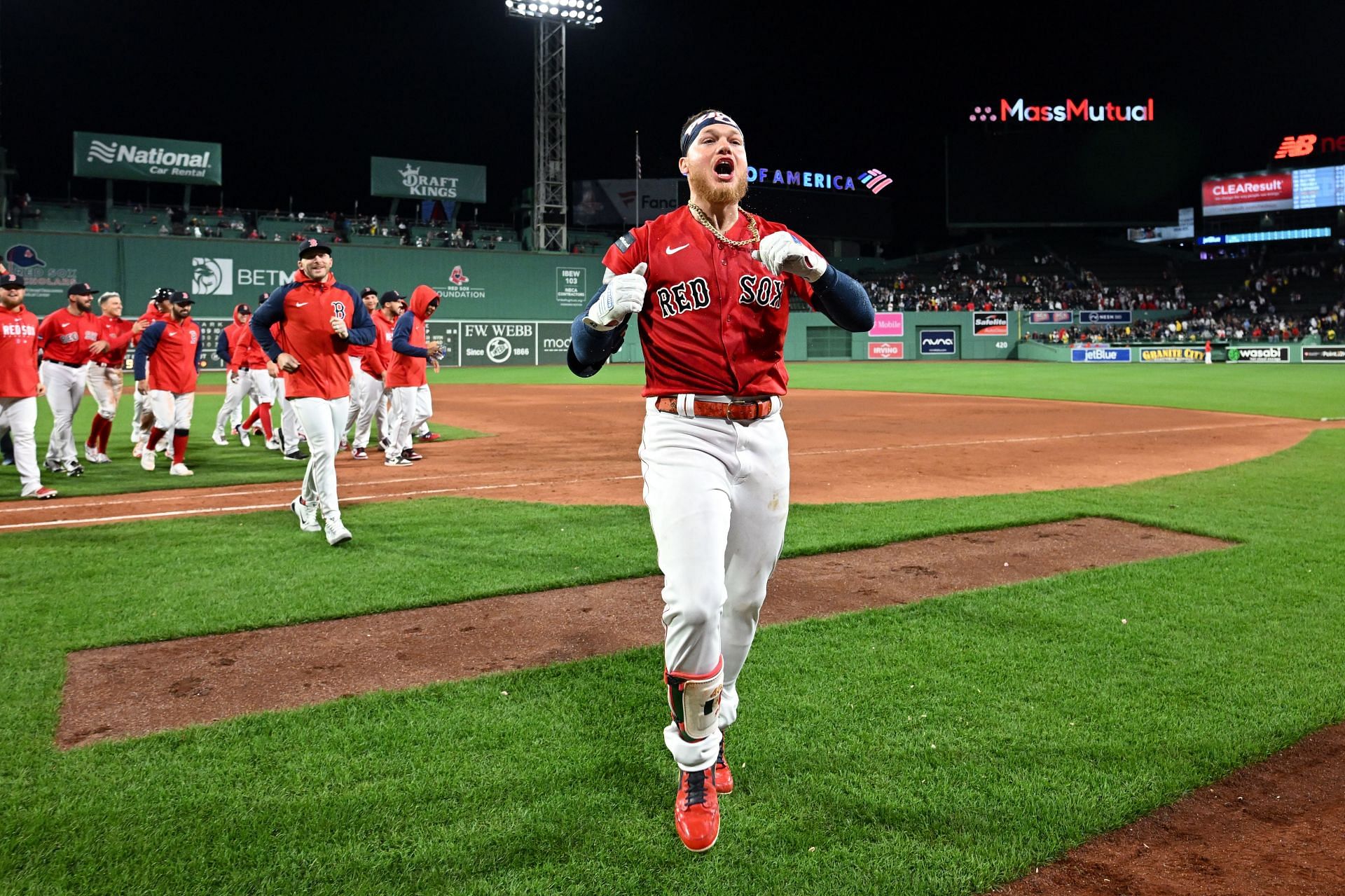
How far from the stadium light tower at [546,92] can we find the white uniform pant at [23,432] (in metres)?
35.4

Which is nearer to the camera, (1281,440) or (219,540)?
(219,540)

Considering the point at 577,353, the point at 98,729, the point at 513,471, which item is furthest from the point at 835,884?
the point at 513,471

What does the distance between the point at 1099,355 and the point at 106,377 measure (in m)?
48.5

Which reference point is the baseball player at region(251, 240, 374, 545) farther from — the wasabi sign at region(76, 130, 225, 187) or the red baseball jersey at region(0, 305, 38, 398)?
the wasabi sign at region(76, 130, 225, 187)

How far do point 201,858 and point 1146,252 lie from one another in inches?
2836

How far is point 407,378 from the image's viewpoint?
12.3 metres

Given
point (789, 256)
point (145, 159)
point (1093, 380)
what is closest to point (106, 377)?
point (789, 256)

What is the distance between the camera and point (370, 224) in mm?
46281

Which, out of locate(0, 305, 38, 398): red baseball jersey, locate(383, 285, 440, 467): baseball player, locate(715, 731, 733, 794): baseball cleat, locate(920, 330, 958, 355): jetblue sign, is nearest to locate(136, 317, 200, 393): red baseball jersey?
locate(0, 305, 38, 398): red baseball jersey

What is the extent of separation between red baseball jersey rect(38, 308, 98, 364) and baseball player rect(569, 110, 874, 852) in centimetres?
1120

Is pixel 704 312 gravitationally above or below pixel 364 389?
above

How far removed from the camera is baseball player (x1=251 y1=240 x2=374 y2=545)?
7402mm

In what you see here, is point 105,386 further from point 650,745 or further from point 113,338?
point 650,745

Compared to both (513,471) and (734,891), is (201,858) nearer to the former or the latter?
(734,891)
